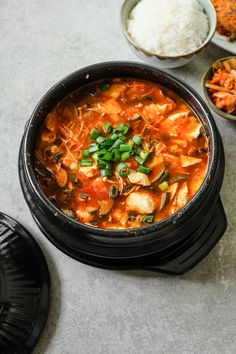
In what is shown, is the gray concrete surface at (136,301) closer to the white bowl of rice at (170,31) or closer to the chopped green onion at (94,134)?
the white bowl of rice at (170,31)

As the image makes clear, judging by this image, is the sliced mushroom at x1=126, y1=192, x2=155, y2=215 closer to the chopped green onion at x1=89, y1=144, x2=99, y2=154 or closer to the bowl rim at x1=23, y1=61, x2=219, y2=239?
the bowl rim at x1=23, y1=61, x2=219, y2=239

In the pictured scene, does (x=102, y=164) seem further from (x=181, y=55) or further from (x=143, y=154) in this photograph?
(x=181, y=55)

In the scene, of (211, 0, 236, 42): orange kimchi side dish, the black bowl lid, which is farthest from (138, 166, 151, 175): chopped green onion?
(211, 0, 236, 42): orange kimchi side dish

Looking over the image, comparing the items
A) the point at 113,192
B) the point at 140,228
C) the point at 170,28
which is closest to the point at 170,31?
the point at 170,28

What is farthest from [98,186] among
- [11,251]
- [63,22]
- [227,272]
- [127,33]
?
[63,22]

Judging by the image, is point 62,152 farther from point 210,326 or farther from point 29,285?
point 210,326
